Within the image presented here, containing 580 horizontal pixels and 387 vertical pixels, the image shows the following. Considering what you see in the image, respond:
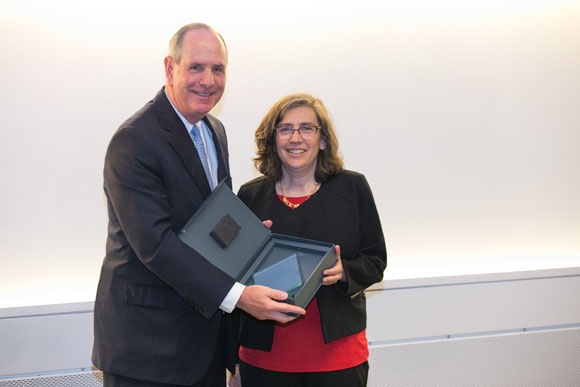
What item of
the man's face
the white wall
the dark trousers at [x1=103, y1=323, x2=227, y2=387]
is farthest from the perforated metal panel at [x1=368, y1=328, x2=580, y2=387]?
the man's face

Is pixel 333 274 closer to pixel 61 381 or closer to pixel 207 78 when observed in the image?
pixel 207 78

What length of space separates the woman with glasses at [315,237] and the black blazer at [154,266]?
12.5 inches

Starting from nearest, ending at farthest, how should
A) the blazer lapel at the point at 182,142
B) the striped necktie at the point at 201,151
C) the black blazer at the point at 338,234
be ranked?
the blazer lapel at the point at 182,142 < the striped necktie at the point at 201,151 < the black blazer at the point at 338,234

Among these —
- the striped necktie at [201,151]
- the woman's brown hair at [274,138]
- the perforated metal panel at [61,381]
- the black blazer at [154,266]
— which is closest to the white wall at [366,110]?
the perforated metal panel at [61,381]

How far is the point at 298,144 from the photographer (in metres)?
2.06

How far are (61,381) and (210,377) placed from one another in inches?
58.3

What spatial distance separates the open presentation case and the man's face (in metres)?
0.32

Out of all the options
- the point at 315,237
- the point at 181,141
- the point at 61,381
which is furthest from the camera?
the point at 61,381

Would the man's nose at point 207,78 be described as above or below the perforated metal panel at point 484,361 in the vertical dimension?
above

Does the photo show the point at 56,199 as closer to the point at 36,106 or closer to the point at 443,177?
the point at 36,106

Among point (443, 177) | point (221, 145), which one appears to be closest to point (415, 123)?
point (443, 177)

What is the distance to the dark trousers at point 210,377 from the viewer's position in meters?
1.67

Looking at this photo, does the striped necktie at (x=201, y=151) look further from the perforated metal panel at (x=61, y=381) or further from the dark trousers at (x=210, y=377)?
the perforated metal panel at (x=61, y=381)

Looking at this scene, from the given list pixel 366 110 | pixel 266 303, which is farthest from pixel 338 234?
pixel 366 110
